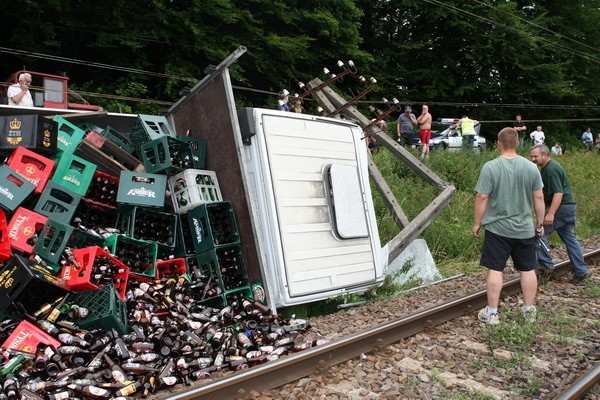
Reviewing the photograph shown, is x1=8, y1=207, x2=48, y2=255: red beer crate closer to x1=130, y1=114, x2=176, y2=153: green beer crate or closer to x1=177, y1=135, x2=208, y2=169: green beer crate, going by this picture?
x1=177, y1=135, x2=208, y2=169: green beer crate

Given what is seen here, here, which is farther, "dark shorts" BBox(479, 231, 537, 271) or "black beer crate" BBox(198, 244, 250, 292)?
"black beer crate" BBox(198, 244, 250, 292)

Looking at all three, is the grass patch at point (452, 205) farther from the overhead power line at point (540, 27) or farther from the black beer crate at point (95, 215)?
the overhead power line at point (540, 27)

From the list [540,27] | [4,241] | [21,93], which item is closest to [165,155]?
[4,241]

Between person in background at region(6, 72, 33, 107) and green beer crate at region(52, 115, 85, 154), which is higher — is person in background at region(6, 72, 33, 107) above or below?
above

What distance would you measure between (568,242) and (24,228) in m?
7.44

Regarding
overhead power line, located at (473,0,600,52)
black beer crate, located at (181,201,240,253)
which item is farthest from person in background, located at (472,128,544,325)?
overhead power line, located at (473,0,600,52)

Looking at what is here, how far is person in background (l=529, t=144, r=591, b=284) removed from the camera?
8289 mm

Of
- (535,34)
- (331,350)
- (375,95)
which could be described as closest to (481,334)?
(331,350)

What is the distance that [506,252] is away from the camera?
6.41m

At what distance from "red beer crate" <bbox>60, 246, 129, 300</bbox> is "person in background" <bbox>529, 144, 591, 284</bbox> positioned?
5.74 meters

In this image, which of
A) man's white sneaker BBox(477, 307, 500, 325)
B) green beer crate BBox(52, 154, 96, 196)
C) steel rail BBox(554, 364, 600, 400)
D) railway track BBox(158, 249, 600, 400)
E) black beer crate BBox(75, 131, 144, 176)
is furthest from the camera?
black beer crate BBox(75, 131, 144, 176)

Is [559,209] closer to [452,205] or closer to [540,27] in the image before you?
[452,205]

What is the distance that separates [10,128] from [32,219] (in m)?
1.32

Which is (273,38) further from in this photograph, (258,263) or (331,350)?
(331,350)
